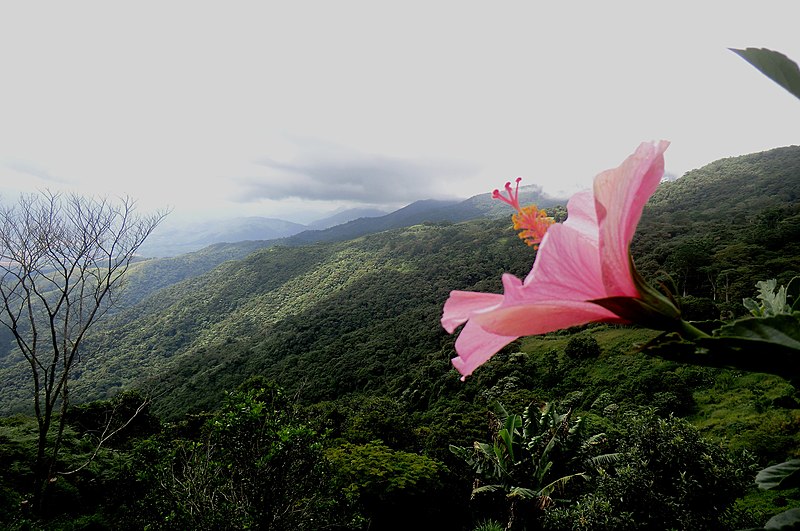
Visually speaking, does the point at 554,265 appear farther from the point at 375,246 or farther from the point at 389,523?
the point at 375,246

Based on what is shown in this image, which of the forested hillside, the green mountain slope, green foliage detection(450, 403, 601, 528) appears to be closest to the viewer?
the forested hillside

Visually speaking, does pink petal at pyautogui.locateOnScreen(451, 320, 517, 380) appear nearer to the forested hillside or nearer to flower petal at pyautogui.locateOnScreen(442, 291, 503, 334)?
flower petal at pyautogui.locateOnScreen(442, 291, 503, 334)

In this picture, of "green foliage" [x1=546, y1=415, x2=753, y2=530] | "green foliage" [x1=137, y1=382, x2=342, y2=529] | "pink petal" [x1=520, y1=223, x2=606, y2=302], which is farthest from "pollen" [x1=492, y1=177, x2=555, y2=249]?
"green foliage" [x1=546, y1=415, x2=753, y2=530]

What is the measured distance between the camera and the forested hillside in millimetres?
6004

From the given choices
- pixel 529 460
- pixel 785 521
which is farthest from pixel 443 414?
pixel 785 521

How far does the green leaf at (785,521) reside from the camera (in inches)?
19.9

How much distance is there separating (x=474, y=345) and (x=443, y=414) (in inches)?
936

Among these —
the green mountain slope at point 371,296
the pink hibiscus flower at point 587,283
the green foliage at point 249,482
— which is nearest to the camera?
the pink hibiscus flower at point 587,283

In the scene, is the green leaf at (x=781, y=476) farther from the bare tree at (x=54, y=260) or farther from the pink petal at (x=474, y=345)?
the bare tree at (x=54, y=260)

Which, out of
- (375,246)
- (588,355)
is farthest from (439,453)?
(375,246)

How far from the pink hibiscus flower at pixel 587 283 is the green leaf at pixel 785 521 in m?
0.29

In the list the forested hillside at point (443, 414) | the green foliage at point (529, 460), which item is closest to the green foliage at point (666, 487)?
the forested hillside at point (443, 414)

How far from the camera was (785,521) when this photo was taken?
55cm

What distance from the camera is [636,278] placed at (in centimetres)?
56
